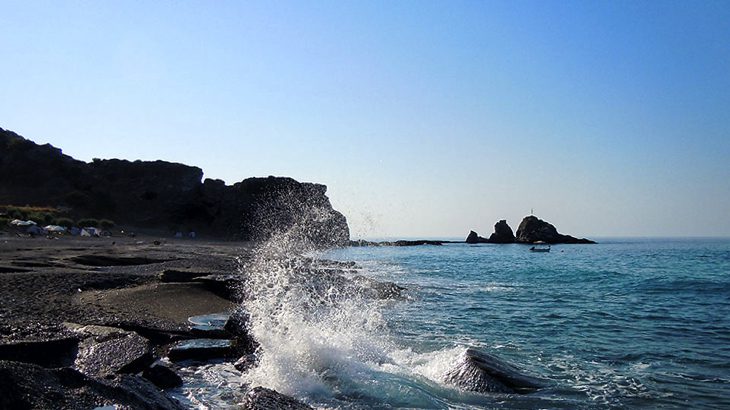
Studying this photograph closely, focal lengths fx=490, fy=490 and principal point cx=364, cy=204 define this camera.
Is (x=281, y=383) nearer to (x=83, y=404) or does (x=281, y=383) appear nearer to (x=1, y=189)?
(x=83, y=404)

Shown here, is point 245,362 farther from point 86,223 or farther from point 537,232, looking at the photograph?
point 537,232

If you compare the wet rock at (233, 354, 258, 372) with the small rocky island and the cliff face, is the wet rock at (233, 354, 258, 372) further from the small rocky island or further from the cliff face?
the small rocky island

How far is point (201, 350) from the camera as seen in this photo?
7.77 metres

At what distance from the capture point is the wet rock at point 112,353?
5.61 metres

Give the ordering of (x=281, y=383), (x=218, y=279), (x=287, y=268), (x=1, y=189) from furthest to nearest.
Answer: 1. (x=1, y=189)
2. (x=287, y=268)
3. (x=218, y=279)
4. (x=281, y=383)

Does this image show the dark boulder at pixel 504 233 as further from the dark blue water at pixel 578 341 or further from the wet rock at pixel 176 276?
the wet rock at pixel 176 276

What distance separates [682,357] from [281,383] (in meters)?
8.40

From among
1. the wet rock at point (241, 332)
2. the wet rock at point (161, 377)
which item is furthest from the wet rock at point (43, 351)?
the wet rock at point (241, 332)

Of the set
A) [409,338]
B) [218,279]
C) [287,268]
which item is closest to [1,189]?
[287,268]

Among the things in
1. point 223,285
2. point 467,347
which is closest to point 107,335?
point 467,347

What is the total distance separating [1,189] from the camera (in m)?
56.8

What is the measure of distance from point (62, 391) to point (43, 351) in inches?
99.4

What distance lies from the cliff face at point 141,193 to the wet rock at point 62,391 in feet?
159

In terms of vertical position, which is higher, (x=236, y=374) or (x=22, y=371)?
(x=22, y=371)
